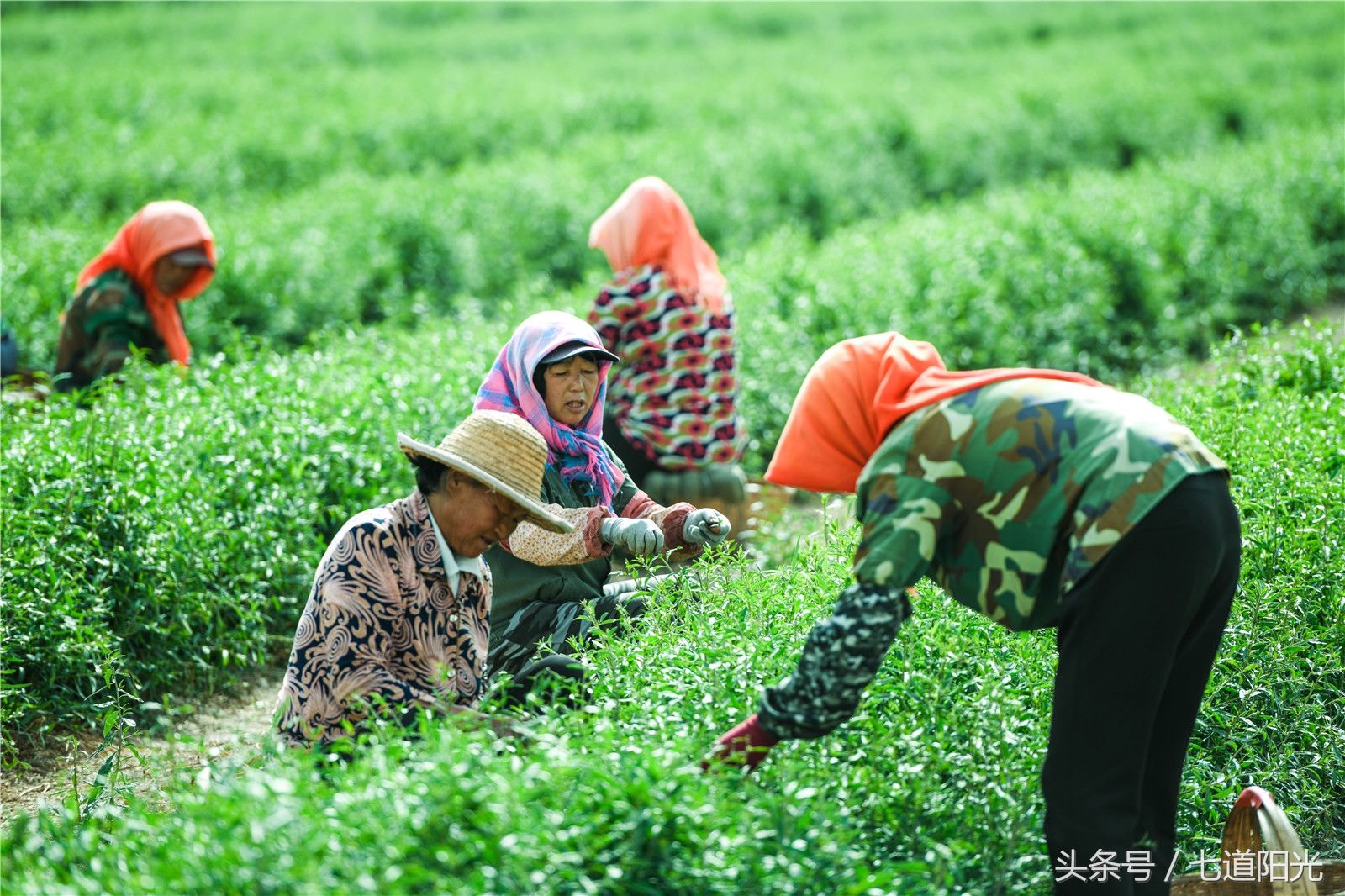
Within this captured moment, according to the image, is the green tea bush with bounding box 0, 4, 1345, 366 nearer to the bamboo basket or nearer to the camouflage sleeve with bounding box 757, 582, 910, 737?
the camouflage sleeve with bounding box 757, 582, 910, 737

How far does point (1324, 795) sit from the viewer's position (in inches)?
144

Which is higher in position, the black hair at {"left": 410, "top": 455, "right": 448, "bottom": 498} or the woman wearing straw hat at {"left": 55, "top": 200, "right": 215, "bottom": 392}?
the woman wearing straw hat at {"left": 55, "top": 200, "right": 215, "bottom": 392}

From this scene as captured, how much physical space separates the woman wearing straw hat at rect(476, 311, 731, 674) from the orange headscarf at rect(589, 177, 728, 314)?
1.37m

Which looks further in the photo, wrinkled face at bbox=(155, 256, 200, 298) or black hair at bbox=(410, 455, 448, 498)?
wrinkled face at bbox=(155, 256, 200, 298)

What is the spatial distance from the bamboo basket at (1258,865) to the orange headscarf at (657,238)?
317 cm

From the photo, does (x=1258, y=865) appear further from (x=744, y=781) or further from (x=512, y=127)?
(x=512, y=127)

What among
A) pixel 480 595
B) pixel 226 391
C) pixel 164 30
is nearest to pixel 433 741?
pixel 480 595

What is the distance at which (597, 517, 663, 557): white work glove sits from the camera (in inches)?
149

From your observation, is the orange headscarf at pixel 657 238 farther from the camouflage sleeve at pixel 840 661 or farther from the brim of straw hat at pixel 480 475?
the camouflage sleeve at pixel 840 661

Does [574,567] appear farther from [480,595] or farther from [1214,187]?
Result: [1214,187]

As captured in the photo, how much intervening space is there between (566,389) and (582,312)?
388 cm

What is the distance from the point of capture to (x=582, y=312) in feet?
26.2

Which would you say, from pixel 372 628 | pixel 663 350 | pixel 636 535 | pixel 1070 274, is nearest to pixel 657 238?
pixel 663 350

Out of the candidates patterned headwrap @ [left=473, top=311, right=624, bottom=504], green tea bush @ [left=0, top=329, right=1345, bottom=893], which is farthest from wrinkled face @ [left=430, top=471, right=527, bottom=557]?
patterned headwrap @ [left=473, top=311, right=624, bottom=504]
